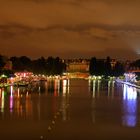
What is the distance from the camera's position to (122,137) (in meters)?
19.3

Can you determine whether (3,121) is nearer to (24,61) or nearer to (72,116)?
(72,116)

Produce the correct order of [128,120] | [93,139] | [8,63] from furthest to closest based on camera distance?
1. [8,63]
2. [128,120]
3. [93,139]

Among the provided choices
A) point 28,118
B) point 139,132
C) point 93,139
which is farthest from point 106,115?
point 93,139

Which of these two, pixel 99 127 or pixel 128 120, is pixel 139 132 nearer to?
pixel 99 127

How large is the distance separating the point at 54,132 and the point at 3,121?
459cm

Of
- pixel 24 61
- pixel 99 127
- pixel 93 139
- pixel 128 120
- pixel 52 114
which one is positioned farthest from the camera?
pixel 24 61

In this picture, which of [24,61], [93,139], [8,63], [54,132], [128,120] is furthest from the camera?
[24,61]

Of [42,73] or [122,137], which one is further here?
[42,73]

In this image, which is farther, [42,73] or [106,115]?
[42,73]

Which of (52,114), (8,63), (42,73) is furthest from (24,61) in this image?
(52,114)

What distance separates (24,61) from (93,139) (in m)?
167

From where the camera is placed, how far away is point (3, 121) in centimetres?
2422

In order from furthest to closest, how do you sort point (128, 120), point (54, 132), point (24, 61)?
point (24, 61) < point (128, 120) < point (54, 132)

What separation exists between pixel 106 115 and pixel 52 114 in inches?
122
